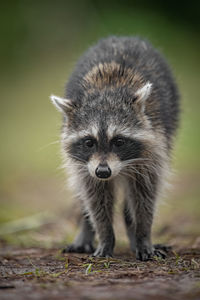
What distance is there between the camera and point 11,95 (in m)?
18.4

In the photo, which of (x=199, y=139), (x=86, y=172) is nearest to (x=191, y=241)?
(x=86, y=172)

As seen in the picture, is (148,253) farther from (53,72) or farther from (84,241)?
(53,72)

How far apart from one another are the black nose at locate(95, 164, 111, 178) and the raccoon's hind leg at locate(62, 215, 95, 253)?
129 centimetres

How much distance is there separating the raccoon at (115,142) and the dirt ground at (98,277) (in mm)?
463

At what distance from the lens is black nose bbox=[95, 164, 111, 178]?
4961mm

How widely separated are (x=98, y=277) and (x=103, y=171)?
1.16m

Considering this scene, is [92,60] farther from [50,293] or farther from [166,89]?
[50,293]

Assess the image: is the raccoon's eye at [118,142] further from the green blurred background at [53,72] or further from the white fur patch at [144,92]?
the green blurred background at [53,72]

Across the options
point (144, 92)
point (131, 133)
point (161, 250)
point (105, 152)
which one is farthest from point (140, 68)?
point (161, 250)

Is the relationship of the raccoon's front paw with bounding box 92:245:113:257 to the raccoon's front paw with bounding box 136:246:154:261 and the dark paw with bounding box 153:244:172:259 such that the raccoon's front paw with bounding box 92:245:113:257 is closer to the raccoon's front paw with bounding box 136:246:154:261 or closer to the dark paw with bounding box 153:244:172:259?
the raccoon's front paw with bounding box 136:246:154:261

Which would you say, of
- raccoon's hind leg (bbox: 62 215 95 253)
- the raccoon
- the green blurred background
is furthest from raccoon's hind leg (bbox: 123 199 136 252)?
the green blurred background

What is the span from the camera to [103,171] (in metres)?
4.96

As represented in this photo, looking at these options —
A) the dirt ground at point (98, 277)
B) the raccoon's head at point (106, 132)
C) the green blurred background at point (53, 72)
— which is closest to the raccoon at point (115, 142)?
the raccoon's head at point (106, 132)

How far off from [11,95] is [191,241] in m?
13.4
